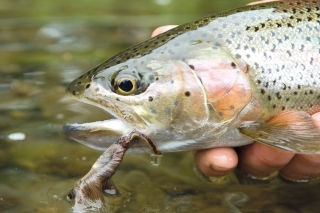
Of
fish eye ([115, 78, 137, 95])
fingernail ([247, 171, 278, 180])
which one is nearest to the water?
fingernail ([247, 171, 278, 180])

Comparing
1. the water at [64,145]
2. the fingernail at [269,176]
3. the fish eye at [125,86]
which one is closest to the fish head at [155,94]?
the fish eye at [125,86]

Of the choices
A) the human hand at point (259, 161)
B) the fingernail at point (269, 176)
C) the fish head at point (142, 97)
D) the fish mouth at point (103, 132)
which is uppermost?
the fish head at point (142, 97)

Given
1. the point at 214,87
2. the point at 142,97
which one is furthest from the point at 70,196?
the point at 214,87

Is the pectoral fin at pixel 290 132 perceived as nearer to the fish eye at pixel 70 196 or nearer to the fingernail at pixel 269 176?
the fingernail at pixel 269 176

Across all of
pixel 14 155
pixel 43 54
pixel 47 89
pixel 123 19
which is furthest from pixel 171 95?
pixel 123 19

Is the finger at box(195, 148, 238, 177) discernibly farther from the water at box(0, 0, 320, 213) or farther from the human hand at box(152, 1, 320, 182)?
the water at box(0, 0, 320, 213)

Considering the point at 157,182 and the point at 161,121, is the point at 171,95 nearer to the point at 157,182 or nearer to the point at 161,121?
the point at 161,121
